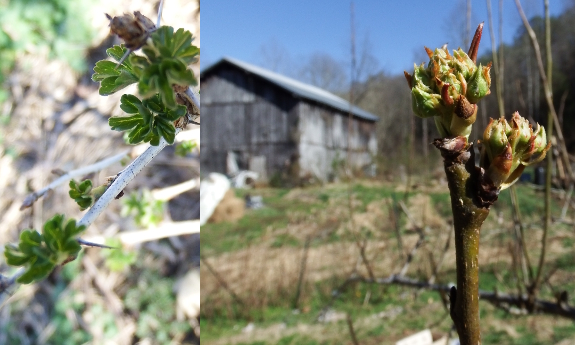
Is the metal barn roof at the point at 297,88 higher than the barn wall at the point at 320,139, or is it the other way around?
the metal barn roof at the point at 297,88

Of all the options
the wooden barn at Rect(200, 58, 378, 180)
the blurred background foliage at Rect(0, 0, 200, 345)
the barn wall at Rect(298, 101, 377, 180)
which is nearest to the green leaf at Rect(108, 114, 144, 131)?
the blurred background foliage at Rect(0, 0, 200, 345)

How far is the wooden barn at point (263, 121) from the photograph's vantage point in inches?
226

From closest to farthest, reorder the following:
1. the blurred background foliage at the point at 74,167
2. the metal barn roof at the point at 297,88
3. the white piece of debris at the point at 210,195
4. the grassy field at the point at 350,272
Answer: the blurred background foliage at the point at 74,167 < the grassy field at the point at 350,272 < the white piece of debris at the point at 210,195 < the metal barn roof at the point at 297,88

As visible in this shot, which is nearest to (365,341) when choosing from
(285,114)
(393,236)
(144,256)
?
(144,256)

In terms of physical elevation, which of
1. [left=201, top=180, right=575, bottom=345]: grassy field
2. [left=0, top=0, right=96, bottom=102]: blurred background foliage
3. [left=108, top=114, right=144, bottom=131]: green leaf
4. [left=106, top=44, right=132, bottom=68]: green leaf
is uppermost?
[left=0, top=0, right=96, bottom=102]: blurred background foliage

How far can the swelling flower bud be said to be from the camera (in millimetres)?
159

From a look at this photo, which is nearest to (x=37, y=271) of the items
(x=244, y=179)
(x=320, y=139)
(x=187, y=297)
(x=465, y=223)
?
(x=465, y=223)

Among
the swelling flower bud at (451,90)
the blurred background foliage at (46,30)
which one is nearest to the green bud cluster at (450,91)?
the swelling flower bud at (451,90)

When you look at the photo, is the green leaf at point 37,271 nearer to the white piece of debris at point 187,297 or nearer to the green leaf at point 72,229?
the green leaf at point 72,229

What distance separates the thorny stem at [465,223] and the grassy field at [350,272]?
3.70 ft

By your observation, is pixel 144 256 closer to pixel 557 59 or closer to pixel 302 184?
pixel 302 184

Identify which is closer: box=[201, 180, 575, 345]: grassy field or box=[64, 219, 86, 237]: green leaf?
box=[64, 219, 86, 237]: green leaf

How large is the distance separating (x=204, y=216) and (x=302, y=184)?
1.82 m

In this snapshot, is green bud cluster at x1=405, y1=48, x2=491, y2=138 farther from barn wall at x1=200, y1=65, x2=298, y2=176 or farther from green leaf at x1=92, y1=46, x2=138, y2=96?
barn wall at x1=200, y1=65, x2=298, y2=176
